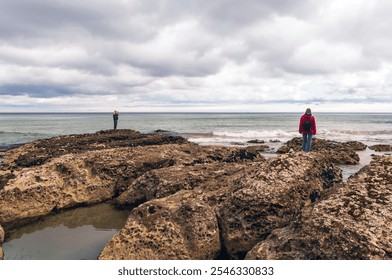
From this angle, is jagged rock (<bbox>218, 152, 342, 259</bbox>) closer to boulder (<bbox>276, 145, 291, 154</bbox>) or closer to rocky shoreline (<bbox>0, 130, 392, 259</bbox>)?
rocky shoreline (<bbox>0, 130, 392, 259</bbox>)

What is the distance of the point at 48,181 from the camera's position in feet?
28.2

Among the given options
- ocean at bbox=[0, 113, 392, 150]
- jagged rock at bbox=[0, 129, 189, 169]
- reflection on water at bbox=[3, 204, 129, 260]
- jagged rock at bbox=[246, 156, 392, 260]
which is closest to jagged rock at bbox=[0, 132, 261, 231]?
reflection on water at bbox=[3, 204, 129, 260]

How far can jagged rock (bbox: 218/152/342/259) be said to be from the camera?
5.95 meters

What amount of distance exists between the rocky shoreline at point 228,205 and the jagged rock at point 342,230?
0.02 m

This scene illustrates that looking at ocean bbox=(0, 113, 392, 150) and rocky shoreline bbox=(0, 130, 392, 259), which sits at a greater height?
rocky shoreline bbox=(0, 130, 392, 259)

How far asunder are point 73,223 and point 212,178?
158 inches

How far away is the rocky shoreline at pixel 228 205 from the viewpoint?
15.8 feet

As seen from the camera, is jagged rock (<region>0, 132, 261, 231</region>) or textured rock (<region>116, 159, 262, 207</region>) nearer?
textured rock (<region>116, 159, 262, 207</region>)

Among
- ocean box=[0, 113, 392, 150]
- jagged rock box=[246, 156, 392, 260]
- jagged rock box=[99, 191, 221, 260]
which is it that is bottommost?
ocean box=[0, 113, 392, 150]

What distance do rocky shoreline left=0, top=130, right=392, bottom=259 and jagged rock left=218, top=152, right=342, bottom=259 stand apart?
0.07ft

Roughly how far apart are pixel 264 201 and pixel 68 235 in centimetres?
478

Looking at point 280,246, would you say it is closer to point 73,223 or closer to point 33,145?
point 73,223

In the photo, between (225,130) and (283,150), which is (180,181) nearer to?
(283,150)

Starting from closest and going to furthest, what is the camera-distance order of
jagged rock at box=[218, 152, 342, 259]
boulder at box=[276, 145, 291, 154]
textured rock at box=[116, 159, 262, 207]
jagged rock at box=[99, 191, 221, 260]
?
jagged rock at box=[99, 191, 221, 260], jagged rock at box=[218, 152, 342, 259], textured rock at box=[116, 159, 262, 207], boulder at box=[276, 145, 291, 154]
